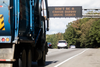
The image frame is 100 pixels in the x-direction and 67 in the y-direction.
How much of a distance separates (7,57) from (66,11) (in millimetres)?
40977

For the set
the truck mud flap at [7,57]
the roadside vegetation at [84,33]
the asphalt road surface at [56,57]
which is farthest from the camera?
the roadside vegetation at [84,33]

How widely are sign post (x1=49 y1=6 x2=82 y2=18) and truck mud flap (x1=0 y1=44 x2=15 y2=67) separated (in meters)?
40.0

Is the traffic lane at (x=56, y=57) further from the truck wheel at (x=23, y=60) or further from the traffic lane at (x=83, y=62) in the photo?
the truck wheel at (x=23, y=60)

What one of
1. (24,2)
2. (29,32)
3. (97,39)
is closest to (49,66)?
(29,32)

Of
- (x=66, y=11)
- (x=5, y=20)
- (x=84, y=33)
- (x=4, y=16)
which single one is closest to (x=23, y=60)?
(x=5, y=20)

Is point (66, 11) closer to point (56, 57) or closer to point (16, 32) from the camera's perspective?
point (56, 57)

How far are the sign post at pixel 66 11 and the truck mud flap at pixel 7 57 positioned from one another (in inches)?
1575

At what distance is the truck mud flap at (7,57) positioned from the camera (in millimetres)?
7295

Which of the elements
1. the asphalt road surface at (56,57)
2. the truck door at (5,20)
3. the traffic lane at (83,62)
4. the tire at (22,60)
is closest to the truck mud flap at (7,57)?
the truck door at (5,20)

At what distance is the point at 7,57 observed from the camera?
7.36 m

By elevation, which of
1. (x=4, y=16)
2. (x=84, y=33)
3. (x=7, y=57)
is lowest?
(x=84, y=33)

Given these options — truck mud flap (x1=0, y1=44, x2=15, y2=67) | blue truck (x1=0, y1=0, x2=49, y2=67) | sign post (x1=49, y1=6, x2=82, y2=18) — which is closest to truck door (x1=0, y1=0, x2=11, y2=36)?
blue truck (x1=0, y1=0, x2=49, y2=67)

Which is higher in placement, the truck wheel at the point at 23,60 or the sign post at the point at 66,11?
the sign post at the point at 66,11

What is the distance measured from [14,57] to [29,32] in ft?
6.08
